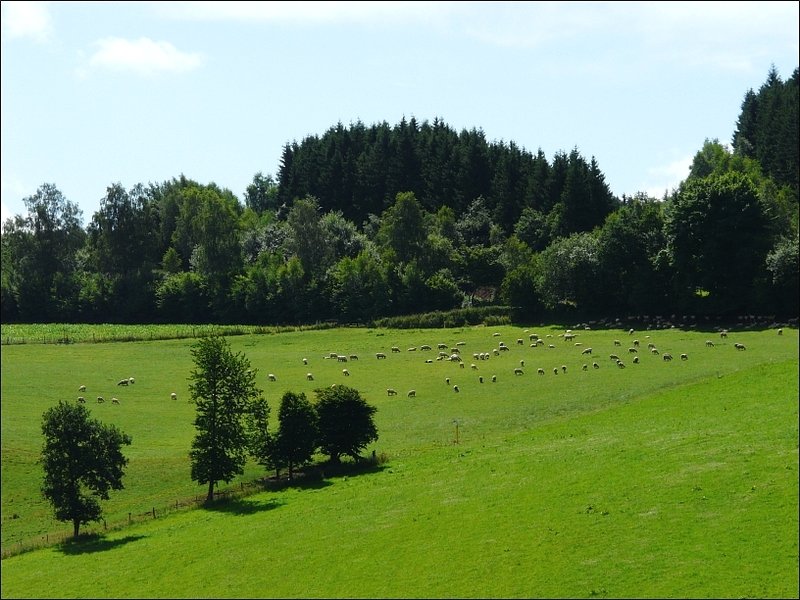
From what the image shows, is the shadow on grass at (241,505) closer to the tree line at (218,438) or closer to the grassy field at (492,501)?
the grassy field at (492,501)

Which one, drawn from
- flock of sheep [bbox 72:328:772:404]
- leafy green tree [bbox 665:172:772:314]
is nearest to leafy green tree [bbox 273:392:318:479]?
flock of sheep [bbox 72:328:772:404]

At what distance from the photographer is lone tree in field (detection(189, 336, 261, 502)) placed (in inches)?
2048

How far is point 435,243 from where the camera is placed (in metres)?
130

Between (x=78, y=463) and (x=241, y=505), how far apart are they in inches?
346

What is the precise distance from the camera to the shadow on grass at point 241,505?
4831 cm

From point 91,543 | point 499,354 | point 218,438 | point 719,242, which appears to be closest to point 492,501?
point 218,438

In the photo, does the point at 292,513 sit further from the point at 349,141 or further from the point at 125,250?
the point at 349,141

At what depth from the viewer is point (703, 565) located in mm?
34094

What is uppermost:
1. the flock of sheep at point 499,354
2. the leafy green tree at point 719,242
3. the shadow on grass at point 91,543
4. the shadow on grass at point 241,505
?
the leafy green tree at point 719,242

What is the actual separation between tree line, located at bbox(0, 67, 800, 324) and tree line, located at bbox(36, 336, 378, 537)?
49398 millimetres

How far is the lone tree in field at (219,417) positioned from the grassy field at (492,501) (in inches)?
75.9

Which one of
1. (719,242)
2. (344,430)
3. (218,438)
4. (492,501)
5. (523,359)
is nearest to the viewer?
(492,501)

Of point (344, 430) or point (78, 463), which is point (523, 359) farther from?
point (78, 463)

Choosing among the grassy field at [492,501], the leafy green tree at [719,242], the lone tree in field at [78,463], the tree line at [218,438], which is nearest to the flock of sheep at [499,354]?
the grassy field at [492,501]
